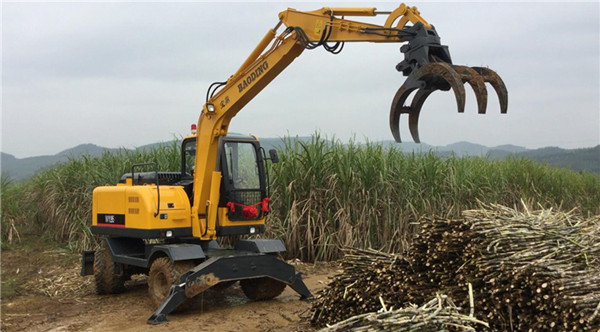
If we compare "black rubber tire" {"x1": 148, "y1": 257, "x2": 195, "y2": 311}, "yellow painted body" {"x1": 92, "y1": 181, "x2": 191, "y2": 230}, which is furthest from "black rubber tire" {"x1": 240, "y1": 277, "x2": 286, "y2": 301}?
"yellow painted body" {"x1": 92, "y1": 181, "x2": 191, "y2": 230}

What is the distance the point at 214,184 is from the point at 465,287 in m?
3.76

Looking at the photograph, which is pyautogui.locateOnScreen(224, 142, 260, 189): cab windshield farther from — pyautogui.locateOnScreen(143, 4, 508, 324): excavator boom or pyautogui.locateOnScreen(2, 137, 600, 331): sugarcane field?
pyautogui.locateOnScreen(2, 137, 600, 331): sugarcane field

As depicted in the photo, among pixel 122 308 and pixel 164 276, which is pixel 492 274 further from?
pixel 122 308

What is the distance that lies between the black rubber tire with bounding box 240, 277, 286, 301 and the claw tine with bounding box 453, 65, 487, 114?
3.53 meters

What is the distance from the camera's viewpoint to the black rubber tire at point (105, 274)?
27.5 feet

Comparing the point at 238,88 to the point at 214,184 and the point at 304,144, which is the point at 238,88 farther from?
the point at 304,144

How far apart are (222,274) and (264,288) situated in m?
0.92

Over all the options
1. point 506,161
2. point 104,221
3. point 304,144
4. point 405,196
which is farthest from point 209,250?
point 506,161

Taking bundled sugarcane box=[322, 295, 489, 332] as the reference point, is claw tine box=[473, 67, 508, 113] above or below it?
above

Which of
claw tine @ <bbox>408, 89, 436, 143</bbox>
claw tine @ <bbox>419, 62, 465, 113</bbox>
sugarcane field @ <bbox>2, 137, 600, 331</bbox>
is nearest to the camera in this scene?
sugarcane field @ <bbox>2, 137, 600, 331</bbox>

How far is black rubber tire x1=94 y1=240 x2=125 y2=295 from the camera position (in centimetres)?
839

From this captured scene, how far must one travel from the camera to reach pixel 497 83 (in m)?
5.93

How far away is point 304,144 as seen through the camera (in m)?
10.5

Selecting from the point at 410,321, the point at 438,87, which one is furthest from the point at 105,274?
the point at 410,321
